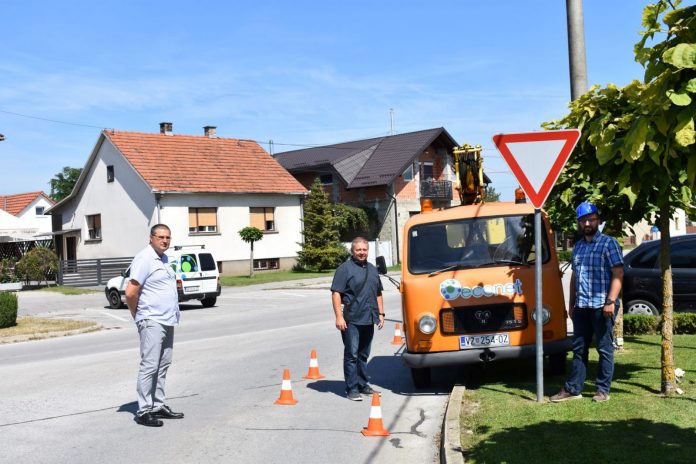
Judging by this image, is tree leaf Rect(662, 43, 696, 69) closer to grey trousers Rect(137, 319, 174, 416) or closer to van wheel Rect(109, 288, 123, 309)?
grey trousers Rect(137, 319, 174, 416)

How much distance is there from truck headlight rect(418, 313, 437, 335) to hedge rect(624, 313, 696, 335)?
4877mm

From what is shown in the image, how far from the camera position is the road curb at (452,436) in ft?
19.4

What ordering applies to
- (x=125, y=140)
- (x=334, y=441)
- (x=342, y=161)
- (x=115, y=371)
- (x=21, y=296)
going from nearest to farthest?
(x=334, y=441) → (x=115, y=371) → (x=21, y=296) → (x=125, y=140) → (x=342, y=161)

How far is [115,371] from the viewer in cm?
1128

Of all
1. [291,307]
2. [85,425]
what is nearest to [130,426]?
[85,425]

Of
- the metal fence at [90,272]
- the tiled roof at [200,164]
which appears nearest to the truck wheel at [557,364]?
the metal fence at [90,272]

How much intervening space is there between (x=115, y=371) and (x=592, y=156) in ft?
24.7

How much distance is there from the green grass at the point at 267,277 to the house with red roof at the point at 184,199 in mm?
1803

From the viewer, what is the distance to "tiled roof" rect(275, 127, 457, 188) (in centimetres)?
4762

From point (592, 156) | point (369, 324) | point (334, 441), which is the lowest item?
point (334, 441)

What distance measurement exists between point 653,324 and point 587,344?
5.22m

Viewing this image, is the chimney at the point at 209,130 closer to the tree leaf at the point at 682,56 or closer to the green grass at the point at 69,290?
the green grass at the point at 69,290

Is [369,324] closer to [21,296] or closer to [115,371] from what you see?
[115,371]

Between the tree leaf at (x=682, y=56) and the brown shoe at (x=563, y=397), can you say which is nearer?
the tree leaf at (x=682, y=56)
